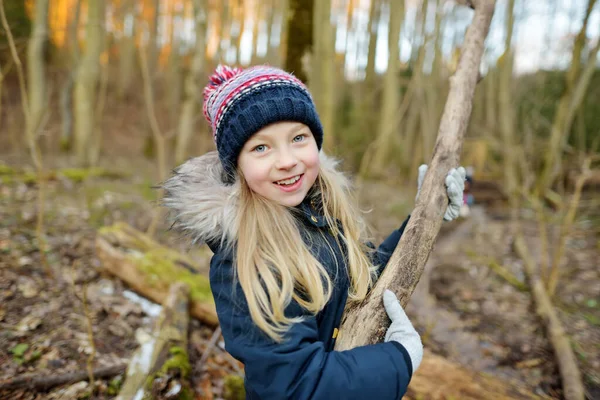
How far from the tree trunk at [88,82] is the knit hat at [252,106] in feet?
25.5

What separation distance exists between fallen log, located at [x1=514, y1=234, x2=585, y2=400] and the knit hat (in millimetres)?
3017

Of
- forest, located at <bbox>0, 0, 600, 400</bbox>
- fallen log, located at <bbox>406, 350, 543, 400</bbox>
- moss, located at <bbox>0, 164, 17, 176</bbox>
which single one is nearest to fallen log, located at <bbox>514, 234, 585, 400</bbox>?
forest, located at <bbox>0, 0, 600, 400</bbox>

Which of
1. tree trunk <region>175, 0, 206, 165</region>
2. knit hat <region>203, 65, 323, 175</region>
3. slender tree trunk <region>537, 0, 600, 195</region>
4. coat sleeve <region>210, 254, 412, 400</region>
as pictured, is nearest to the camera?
coat sleeve <region>210, 254, 412, 400</region>

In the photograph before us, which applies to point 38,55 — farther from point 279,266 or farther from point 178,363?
point 279,266

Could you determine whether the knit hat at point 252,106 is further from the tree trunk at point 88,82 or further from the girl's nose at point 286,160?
the tree trunk at point 88,82

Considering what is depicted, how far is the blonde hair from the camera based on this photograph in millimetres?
1247

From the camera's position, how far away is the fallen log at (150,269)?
3.18 metres

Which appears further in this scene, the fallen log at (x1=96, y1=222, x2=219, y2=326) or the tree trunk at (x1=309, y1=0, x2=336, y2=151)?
the tree trunk at (x1=309, y1=0, x2=336, y2=151)

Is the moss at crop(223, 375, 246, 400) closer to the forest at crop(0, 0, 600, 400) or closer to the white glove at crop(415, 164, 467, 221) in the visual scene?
the forest at crop(0, 0, 600, 400)

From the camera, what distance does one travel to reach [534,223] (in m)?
8.54

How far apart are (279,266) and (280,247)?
94mm

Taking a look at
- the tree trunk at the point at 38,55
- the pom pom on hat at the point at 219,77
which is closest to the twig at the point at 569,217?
the pom pom on hat at the point at 219,77

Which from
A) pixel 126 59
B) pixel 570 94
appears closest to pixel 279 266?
pixel 570 94

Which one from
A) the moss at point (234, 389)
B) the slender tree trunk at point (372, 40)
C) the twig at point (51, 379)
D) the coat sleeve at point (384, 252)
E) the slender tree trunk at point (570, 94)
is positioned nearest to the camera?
the coat sleeve at point (384, 252)
